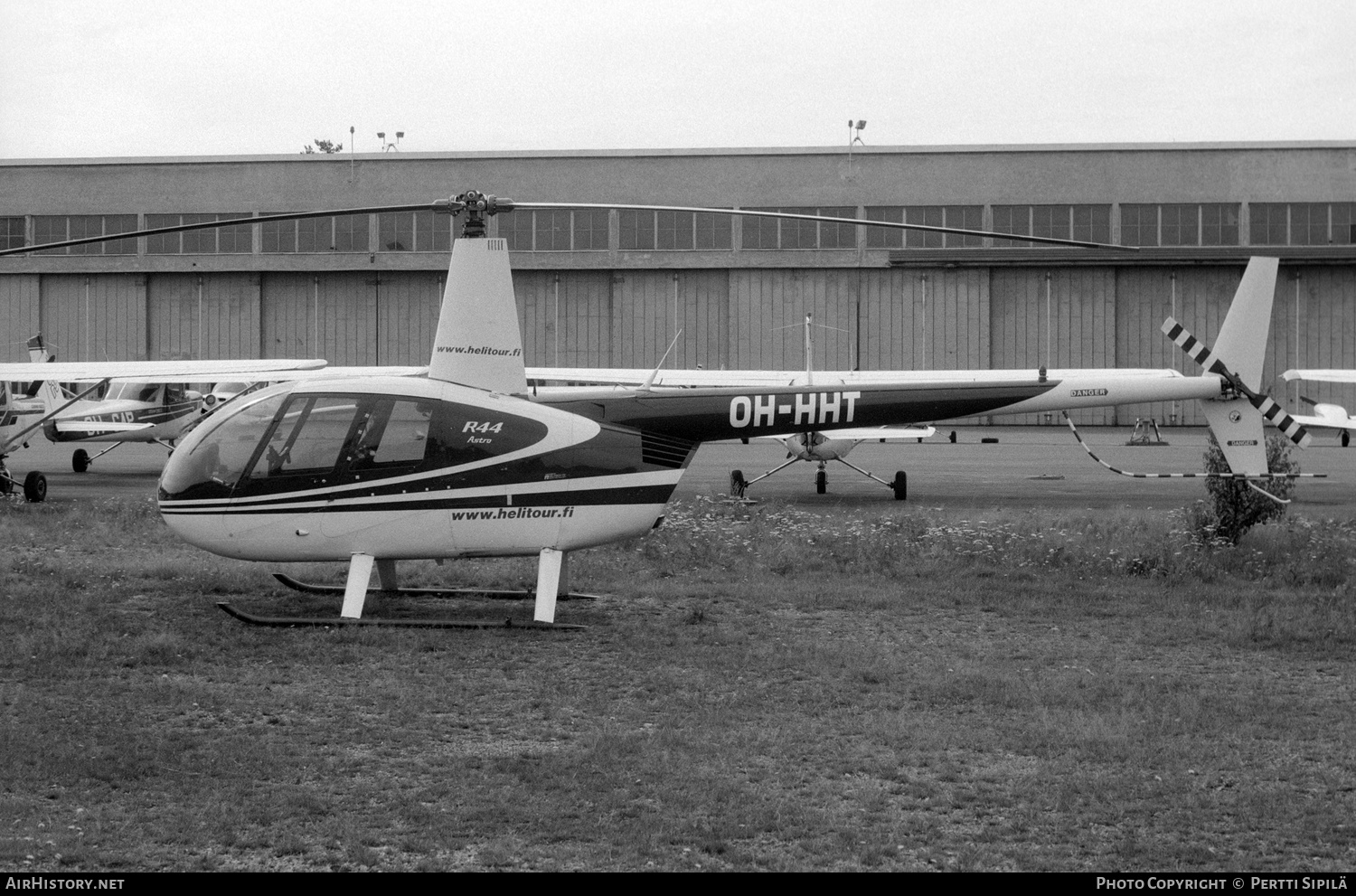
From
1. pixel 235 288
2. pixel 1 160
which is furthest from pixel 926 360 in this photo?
pixel 1 160

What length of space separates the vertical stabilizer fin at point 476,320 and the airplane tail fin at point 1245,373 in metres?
6.48

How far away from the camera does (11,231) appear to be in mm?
52625

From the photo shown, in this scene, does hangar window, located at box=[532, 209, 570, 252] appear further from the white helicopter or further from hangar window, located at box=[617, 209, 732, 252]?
the white helicopter

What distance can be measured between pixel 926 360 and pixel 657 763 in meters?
46.2

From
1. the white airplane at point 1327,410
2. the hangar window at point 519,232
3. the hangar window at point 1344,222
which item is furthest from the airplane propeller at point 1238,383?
the hangar window at point 1344,222

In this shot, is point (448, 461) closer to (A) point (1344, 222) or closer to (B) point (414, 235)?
(B) point (414, 235)

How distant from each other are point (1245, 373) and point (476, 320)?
7299 mm

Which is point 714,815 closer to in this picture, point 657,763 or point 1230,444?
point 657,763

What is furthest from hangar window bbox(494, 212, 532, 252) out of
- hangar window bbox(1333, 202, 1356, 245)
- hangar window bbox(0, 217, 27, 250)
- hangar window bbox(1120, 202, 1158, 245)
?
hangar window bbox(1333, 202, 1356, 245)

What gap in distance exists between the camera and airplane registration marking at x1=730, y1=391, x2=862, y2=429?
11.5 meters

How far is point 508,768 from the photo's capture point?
6.66 m

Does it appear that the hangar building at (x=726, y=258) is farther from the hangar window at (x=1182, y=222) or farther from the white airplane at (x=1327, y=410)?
the white airplane at (x=1327, y=410)

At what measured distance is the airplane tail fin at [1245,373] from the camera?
12.9 meters

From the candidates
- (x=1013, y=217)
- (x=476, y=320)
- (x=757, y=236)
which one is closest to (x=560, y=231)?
(x=757, y=236)
